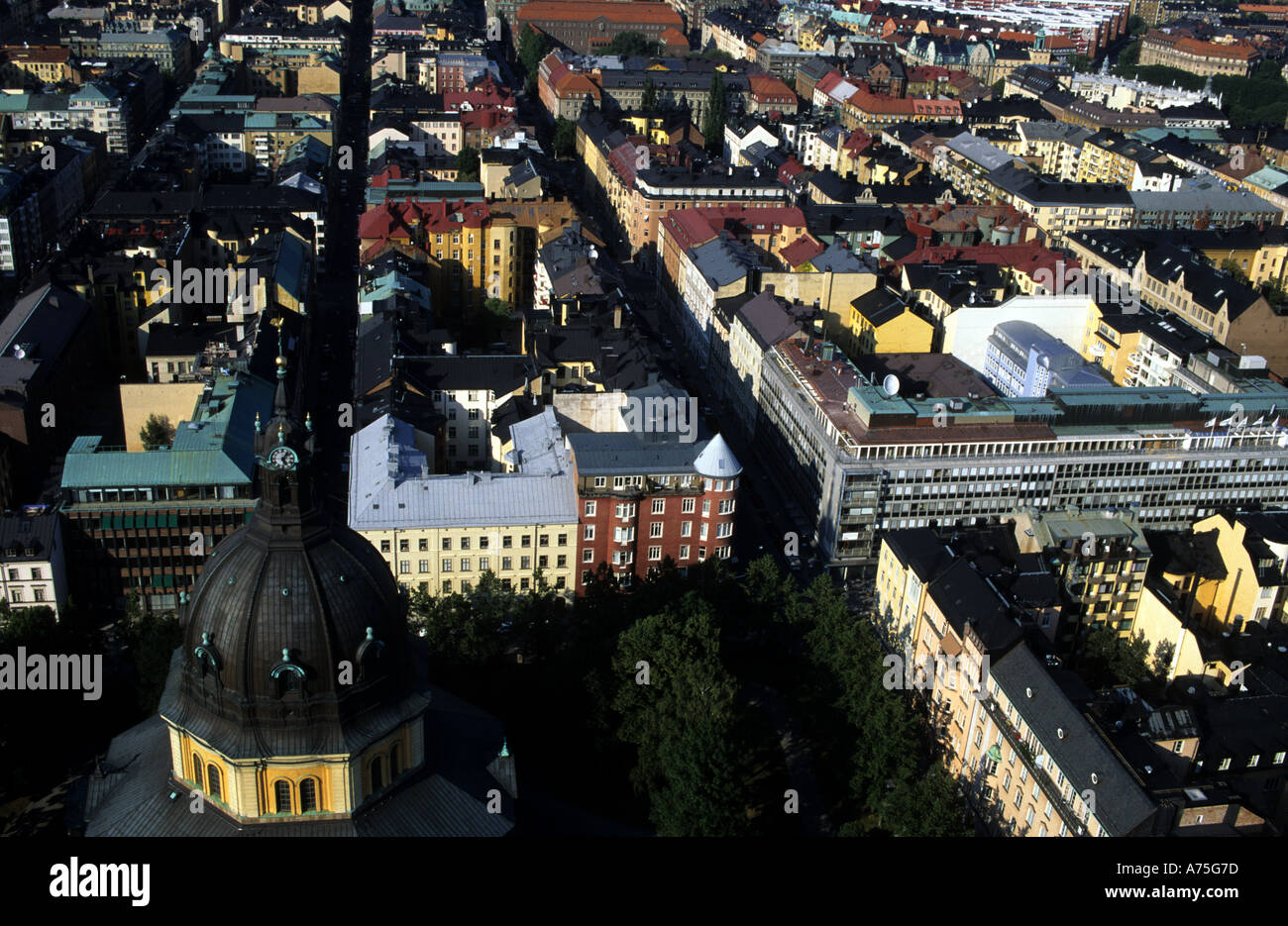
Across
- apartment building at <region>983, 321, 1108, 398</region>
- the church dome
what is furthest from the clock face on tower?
apartment building at <region>983, 321, 1108, 398</region>

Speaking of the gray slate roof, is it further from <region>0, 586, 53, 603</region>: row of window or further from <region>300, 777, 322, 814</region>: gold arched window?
<region>0, 586, 53, 603</region>: row of window

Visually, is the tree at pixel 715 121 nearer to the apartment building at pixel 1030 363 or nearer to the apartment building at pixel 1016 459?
the apartment building at pixel 1030 363

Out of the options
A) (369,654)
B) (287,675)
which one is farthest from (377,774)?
(287,675)

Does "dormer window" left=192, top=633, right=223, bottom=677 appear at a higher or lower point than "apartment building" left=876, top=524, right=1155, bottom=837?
higher

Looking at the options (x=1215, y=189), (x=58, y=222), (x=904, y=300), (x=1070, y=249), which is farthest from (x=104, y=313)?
(x=1215, y=189)

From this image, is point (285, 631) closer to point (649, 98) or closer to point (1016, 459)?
point (1016, 459)

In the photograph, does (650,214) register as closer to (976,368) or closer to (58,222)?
(976,368)

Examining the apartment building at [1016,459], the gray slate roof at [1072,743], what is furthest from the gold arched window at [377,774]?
the apartment building at [1016,459]

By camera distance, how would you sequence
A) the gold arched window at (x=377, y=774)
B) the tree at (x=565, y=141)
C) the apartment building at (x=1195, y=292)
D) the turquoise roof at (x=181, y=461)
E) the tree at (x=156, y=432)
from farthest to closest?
the tree at (x=565, y=141) < the apartment building at (x=1195, y=292) < the tree at (x=156, y=432) < the turquoise roof at (x=181, y=461) < the gold arched window at (x=377, y=774)
